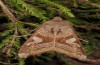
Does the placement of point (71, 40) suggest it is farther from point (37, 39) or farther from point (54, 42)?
point (37, 39)

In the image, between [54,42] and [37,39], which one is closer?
[54,42]

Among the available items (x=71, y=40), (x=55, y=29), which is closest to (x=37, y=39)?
(x=55, y=29)

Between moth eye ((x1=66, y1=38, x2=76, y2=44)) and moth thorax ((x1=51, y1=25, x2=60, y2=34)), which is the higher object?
moth thorax ((x1=51, y1=25, x2=60, y2=34))

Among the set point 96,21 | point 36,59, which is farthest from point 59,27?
point 96,21

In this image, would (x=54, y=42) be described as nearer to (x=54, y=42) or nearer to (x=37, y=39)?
(x=54, y=42)

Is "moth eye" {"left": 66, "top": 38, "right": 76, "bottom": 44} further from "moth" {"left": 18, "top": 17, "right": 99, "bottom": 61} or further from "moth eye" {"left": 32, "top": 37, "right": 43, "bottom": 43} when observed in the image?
"moth eye" {"left": 32, "top": 37, "right": 43, "bottom": 43}

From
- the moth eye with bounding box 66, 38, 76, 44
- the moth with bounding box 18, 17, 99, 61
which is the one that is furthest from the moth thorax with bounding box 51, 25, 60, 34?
the moth eye with bounding box 66, 38, 76, 44

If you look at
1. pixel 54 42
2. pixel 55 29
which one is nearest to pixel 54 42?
pixel 54 42

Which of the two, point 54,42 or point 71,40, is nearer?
point 54,42

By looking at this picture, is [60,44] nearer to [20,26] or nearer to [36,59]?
[20,26]
